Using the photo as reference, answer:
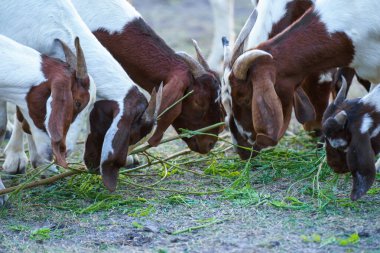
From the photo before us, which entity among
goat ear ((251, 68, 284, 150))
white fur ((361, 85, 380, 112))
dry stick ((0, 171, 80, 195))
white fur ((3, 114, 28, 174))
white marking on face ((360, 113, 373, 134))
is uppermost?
white fur ((361, 85, 380, 112))

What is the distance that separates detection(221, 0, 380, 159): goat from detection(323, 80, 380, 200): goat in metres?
0.77

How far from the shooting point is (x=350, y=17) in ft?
24.1

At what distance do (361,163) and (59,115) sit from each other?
1983mm

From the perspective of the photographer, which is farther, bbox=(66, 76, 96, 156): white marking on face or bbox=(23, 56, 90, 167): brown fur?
bbox=(66, 76, 96, 156): white marking on face

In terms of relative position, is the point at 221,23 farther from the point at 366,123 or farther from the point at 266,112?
the point at 366,123

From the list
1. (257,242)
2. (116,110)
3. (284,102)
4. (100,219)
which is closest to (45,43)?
(116,110)

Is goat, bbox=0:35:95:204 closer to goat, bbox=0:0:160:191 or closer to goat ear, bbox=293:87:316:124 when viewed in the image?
goat, bbox=0:0:160:191

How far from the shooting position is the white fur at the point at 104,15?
8039mm

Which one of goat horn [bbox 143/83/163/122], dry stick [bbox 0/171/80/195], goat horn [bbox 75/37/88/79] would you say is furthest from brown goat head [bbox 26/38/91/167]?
dry stick [bbox 0/171/80/195]

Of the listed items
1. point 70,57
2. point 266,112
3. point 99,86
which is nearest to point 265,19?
point 266,112

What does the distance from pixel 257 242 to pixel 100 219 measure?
1.30 metres

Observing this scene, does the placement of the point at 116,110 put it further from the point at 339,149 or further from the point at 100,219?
the point at 339,149

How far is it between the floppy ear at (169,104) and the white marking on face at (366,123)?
68.4 inches

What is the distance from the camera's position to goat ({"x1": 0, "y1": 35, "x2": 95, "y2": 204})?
6.47 m
